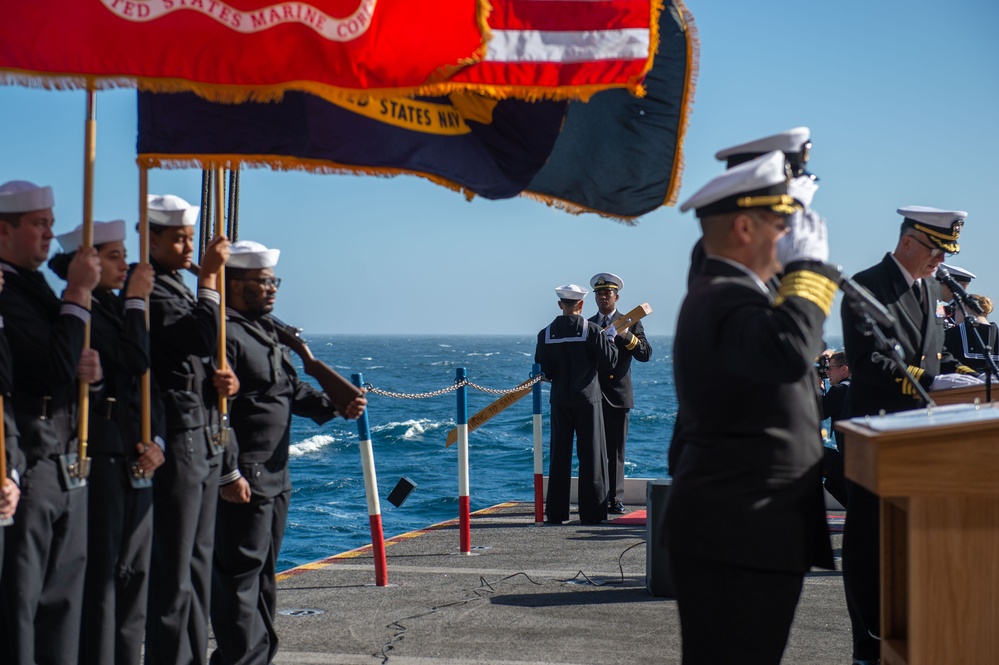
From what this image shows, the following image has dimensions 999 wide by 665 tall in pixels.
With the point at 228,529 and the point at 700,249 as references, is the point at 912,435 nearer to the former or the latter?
the point at 700,249

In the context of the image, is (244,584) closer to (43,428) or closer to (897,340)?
(43,428)

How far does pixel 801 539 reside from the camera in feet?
11.4

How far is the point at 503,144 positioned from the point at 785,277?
2176mm

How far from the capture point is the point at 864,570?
5242 millimetres

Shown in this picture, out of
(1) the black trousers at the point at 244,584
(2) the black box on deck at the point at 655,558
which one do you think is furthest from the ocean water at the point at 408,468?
(1) the black trousers at the point at 244,584

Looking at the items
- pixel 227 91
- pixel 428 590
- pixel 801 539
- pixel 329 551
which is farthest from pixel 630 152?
pixel 329 551

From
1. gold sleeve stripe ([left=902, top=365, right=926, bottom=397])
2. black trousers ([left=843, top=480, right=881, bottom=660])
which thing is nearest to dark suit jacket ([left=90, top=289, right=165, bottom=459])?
black trousers ([left=843, top=480, right=881, bottom=660])

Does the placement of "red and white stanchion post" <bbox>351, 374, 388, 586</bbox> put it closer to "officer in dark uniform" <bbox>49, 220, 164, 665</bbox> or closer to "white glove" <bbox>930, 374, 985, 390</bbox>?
"officer in dark uniform" <bbox>49, 220, 164, 665</bbox>

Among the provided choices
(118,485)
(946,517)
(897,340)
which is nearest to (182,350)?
(118,485)

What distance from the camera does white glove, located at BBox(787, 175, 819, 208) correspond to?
3604 mm

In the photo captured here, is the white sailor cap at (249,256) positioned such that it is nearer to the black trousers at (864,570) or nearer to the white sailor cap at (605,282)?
the black trousers at (864,570)

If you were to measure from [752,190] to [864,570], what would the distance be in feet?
7.91

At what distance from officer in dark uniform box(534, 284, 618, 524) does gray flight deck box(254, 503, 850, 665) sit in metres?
1.20

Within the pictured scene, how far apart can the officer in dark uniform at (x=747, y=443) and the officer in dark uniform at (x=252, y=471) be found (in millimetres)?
2465
